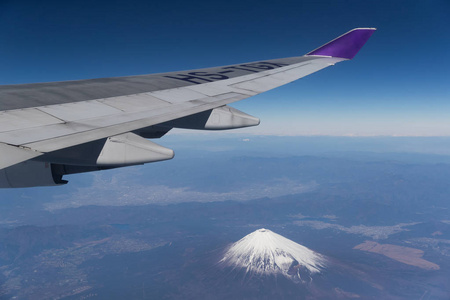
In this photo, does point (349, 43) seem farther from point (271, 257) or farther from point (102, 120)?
point (271, 257)

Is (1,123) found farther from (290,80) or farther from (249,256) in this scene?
(249,256)

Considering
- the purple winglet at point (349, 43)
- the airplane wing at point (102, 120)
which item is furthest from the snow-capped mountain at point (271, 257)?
the airplane wing at point (102, 120)

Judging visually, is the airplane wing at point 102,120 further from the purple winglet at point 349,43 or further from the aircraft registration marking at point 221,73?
the purple winglet at point 349,43

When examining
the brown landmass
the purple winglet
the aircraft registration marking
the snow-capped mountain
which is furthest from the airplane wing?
the brown landmass

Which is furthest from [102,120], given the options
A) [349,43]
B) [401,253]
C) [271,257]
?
[401,253]

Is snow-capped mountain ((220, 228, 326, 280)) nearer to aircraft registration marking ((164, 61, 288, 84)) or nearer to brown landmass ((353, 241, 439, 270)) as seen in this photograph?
brown landmass ((353, 241, 439, 270))

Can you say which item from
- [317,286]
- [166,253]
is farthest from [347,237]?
[166,253]
